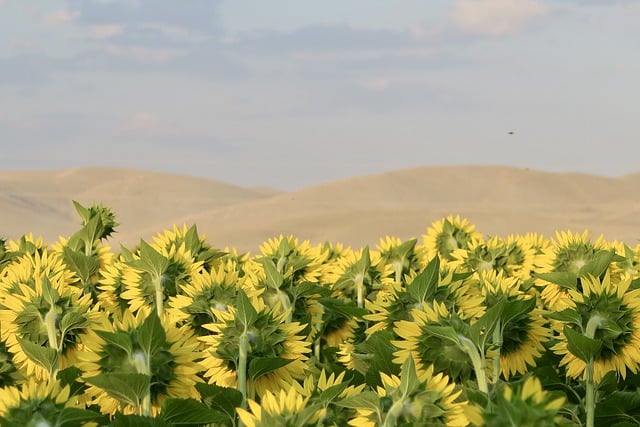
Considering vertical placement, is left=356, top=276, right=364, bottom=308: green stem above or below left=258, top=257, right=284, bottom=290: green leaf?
below

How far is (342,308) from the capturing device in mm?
3852

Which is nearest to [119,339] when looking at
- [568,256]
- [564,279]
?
[564,279]

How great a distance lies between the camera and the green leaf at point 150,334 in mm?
2217

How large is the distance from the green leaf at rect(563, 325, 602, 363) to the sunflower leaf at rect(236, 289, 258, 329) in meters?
0.98

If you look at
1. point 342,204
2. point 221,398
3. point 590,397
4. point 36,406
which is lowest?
point 590,397

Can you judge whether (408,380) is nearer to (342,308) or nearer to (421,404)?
(421,404)

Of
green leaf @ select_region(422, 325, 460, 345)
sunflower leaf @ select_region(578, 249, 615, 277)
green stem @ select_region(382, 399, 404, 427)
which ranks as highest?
sunflower leaf @ select_region(578, 249, 615, 277)

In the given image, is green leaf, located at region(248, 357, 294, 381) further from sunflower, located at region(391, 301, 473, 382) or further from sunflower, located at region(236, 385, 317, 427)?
sunflower, located at region(236, 385, 317, 427)

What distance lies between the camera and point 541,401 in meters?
1.43

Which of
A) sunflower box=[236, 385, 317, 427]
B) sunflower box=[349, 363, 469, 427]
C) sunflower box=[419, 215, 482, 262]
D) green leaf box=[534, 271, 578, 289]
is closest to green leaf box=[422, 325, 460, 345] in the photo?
sunflower box=[349, 363, 469, 427]

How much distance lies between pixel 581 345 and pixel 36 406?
5.82 feet

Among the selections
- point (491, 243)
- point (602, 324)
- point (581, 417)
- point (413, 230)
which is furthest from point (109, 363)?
point (413, 230)

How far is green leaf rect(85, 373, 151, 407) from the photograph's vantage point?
2139 millimetres

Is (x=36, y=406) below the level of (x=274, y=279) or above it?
below
